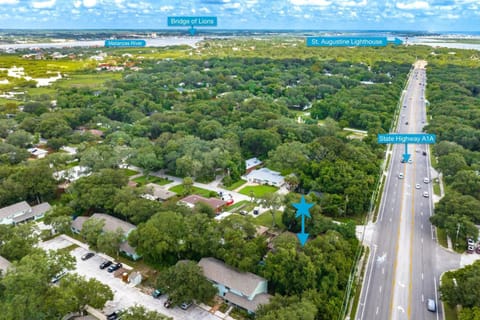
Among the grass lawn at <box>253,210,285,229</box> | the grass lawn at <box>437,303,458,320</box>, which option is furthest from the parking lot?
the grass lawn at <box>437,303,458,320</box>

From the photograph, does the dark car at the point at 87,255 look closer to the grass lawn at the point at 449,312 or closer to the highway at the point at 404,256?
the highway at the point at 404,256

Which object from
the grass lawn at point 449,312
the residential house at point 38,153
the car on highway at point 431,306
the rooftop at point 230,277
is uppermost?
the rooftop at point 230,277

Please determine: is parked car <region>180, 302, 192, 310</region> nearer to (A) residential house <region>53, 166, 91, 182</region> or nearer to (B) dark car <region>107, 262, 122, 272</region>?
(B) dark car <region>107, 262, 122, 272</region>

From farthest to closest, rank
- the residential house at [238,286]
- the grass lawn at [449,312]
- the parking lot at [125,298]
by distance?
1. the residential house at [238,286]
2. the parking lot at [125,298]
3. the grass lawn at [449,312]

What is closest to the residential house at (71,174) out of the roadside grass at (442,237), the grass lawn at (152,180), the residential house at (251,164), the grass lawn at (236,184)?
the grass lawn at (152,180)

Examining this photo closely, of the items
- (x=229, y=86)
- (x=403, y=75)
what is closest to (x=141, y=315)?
(x=229, y=86)

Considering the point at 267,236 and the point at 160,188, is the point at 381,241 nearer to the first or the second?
the point at 267,236
